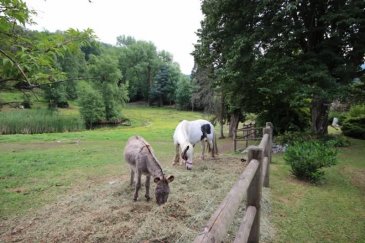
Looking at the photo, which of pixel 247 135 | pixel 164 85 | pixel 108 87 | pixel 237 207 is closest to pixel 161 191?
pixel 237 207

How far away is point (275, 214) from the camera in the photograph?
5.46 m

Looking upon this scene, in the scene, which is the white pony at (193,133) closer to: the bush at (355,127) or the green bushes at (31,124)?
the bush at (355,127)

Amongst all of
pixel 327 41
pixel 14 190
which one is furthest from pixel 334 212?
pixel 327 41

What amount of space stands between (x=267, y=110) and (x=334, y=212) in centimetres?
1352

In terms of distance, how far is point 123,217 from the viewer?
517cm

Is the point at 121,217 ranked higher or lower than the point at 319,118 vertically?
lower

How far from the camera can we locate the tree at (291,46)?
11992 mm

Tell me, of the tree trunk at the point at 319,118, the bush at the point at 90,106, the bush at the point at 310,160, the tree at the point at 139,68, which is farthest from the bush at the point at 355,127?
the tree at the point at 139,68

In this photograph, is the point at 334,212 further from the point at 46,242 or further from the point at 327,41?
the point at 327,41

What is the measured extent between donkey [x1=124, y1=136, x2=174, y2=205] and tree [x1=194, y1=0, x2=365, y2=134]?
25.8 ft

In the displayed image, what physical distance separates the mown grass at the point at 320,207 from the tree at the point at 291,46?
4633 millimetres

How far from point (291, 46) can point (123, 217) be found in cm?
1221

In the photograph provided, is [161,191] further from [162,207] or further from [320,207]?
[320,207]

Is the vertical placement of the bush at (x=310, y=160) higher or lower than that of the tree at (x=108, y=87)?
lower
